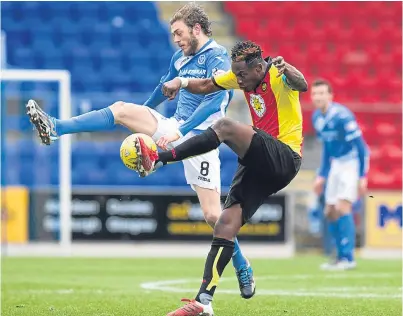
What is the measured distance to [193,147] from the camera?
5.84 meters

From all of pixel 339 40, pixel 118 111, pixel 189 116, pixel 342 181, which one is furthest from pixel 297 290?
pixel 339 40

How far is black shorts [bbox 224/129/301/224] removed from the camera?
6125 mm

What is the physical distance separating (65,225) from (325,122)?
4.10 metres

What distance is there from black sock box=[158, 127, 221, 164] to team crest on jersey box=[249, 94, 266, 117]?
0.71m

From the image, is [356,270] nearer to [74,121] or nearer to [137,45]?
[74,121]

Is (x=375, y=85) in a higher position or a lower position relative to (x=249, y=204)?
higher

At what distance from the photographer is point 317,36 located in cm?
1872

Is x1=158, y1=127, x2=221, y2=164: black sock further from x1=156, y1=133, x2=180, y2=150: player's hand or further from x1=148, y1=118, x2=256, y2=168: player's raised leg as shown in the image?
x1=156, y1=133, x2=180, y2=150: player's hand

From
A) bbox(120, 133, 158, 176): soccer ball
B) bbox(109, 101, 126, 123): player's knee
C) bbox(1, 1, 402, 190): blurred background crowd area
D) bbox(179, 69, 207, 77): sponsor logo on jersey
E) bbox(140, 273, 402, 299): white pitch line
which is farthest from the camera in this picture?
bbox(1, 1, 402, 190): blurred background crowd area

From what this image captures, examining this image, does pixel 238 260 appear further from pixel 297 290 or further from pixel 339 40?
pixel 339 40

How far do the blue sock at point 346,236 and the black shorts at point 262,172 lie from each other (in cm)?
525

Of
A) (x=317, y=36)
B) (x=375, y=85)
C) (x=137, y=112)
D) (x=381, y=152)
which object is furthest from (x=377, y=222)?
(x=137, y=112)

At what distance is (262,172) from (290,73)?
2.23 feet

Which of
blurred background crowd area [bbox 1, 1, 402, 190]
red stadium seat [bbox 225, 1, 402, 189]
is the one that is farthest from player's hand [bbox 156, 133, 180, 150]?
red stadium seat [bbox 225, 1, 402, 189]
